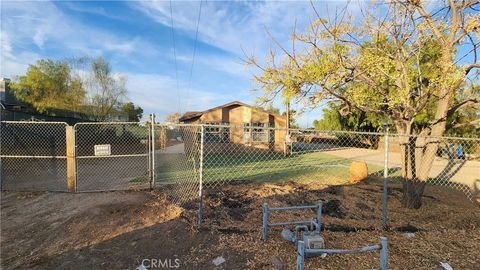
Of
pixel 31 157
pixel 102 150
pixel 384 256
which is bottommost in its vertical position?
pixel 384 256

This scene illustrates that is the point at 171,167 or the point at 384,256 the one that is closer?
the point at 384,256

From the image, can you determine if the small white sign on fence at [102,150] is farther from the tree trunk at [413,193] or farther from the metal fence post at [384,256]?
the tree trunk at [413,193]

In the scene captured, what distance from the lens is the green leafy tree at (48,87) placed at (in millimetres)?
20844

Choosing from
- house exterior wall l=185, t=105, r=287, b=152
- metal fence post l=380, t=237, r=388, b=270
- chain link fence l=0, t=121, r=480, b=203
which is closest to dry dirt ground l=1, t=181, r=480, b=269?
chain link fence l=0, t=121, r=480, b=203

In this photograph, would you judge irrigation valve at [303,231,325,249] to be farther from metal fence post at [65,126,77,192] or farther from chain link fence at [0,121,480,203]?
metal fence post at [65,126,77,192]

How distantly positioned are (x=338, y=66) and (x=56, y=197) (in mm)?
7011

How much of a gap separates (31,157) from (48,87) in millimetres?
17433

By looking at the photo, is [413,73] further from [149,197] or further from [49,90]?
[49,90]

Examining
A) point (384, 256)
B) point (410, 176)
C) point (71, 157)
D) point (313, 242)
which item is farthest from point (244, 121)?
point (384, 256)

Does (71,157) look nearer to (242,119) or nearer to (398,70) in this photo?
(398,70)

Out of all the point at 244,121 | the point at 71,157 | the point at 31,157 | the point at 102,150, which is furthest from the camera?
the point at 244,121

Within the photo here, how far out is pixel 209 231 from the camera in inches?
178

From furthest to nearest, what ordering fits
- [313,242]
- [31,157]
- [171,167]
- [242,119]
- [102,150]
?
[242,119], [171,167], [102,150], [31,157], [313,242]

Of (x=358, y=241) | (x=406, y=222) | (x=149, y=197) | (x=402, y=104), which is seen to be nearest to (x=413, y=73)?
(x=402, y=104)
